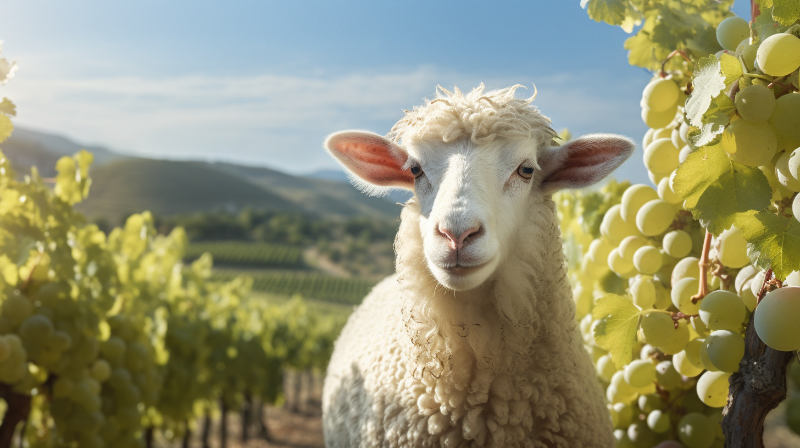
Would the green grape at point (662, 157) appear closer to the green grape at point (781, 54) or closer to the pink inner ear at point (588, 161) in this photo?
the pink inner ear at point (588, 161)

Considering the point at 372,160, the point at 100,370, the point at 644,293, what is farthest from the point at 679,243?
the point at 100,370

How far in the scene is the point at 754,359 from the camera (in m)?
1.48

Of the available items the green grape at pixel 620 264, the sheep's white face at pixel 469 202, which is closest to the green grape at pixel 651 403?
the green grape at pixel 620 264

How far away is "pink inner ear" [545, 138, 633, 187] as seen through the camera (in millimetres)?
2273

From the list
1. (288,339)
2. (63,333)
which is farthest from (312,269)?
(63,333)

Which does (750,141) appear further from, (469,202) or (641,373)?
(641,373)

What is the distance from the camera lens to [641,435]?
229cm

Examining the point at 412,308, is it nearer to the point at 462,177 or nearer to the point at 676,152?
the point at 462,177

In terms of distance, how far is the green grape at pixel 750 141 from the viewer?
1365 millimetres

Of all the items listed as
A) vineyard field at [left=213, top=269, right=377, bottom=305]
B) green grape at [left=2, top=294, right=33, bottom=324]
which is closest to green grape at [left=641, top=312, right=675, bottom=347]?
green grape at [left=2, top=294, right=33, bottom=324]

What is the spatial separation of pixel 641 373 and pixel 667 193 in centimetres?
76

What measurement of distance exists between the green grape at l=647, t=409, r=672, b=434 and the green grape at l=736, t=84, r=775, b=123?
1398mm

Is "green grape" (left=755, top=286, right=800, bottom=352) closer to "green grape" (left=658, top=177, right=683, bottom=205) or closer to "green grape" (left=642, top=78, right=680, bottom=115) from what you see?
"green grape" (left=658, top=177, right=683, bottom=205)

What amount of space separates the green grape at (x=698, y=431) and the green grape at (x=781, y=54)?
1432mm
